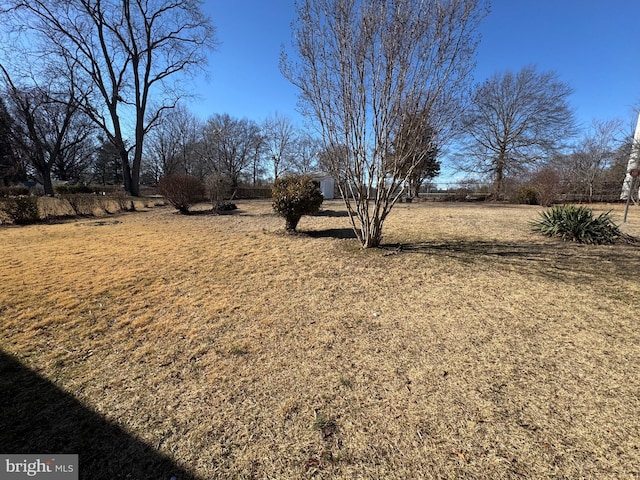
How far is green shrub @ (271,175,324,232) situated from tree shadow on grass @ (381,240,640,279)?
8.08 ft

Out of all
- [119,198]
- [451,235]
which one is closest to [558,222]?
[451,235]

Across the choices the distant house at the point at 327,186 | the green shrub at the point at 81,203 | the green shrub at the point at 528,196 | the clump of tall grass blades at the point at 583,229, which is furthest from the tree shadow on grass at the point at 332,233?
the distant house at the point at 327,186

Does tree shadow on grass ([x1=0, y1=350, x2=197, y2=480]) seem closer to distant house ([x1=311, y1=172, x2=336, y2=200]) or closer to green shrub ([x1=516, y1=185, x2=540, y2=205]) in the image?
green shrub ([x1=516, y1=185, x2=540, y2=205])

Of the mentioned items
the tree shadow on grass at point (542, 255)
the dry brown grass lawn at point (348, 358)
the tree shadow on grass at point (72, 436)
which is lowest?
the tree shadow on grass at point (72, 436)

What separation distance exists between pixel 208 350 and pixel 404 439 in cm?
176

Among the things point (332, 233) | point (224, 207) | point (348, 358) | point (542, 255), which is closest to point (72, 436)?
point (348, 358)

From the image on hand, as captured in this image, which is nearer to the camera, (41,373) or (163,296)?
(41,373)

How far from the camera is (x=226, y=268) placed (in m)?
4.72

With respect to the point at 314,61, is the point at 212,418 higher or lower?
Result: lower

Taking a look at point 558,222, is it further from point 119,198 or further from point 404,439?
point 119,198

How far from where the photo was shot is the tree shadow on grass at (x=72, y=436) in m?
1.44

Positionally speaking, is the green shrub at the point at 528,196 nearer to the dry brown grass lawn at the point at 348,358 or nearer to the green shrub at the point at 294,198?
the dry brown grass lawn at the point at 348,358

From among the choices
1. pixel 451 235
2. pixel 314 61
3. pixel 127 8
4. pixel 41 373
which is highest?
pixel 127 8

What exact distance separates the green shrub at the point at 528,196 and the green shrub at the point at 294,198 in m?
18.2
